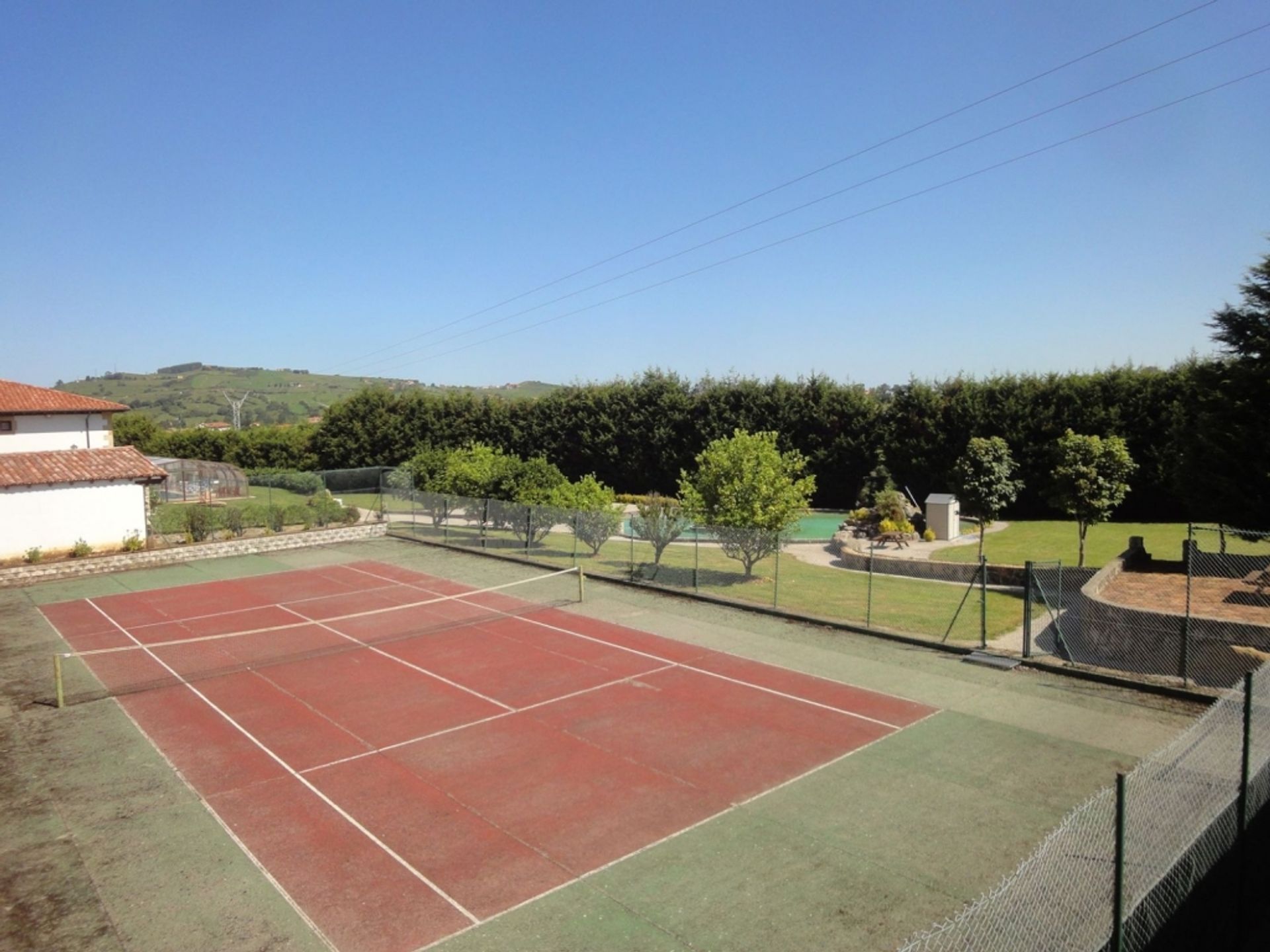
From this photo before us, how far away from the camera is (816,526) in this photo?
135 ft

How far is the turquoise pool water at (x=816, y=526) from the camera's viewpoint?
37594 millimetres

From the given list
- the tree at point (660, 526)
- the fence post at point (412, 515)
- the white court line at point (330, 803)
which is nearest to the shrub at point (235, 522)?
the fence post at point (412, 515)

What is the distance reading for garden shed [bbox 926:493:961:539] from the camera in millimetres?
33656

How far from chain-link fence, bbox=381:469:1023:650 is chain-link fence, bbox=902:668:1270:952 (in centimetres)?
862

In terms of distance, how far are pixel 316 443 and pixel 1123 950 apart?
2326 inches

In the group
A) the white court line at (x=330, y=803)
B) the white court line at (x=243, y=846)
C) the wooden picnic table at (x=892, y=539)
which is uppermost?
the wooden picnic table at (x=892, y=539)

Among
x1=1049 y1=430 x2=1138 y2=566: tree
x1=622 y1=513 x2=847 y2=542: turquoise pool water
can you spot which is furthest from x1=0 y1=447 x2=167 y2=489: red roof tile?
x1=1049 y1=430 x2=1138 y2=566: tree

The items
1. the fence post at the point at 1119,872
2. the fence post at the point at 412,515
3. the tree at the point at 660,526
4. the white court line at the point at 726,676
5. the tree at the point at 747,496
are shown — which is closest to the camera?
the fence post at the point at 1119,872

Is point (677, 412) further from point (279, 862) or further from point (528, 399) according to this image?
point (279, 862)

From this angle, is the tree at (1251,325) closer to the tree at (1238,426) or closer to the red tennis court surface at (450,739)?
the tree at (1238,426)

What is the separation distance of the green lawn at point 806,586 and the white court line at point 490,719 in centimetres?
586

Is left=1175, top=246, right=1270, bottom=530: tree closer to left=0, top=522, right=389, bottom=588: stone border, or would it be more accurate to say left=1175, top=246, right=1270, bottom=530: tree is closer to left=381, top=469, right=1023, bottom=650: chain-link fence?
left=381, top=469, right=1023, bottom=650: chain-link fence

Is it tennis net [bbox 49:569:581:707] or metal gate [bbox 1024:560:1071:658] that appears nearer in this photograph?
metal gate [bbox 1024:560:1071:658]

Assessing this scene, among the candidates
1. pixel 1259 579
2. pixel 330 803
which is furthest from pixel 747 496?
pixel 330 803
